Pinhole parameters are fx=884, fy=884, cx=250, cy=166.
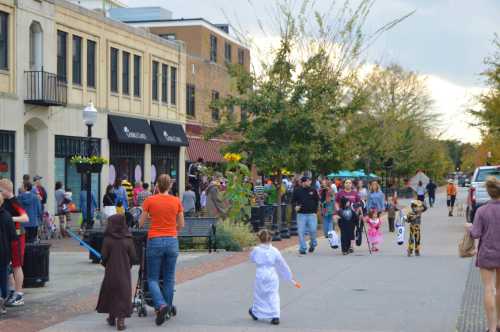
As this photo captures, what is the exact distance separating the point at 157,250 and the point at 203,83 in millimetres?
37380

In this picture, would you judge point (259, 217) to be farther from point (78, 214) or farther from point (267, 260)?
point (267, 260)

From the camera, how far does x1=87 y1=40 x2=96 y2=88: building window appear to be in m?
33.0

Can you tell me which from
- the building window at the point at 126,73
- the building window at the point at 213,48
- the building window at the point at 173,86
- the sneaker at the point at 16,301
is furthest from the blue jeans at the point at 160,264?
the building window at the point at 213,48

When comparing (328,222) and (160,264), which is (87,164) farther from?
(160,264)

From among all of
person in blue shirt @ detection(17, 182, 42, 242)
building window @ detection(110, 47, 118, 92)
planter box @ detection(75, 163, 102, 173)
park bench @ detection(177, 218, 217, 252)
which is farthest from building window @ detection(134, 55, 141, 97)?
person in blue shirt @ detection(17, 182, 42, 242)

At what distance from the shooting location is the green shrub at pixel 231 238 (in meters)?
20.8

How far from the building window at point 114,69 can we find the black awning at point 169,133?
3.53 meters

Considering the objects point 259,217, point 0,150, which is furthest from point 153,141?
point 259,217

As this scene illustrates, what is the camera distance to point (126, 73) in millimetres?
36594

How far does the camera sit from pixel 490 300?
9430mm

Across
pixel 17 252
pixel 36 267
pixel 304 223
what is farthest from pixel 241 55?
pixel 17 252

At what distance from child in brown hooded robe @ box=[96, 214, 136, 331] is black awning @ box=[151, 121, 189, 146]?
92.2ft

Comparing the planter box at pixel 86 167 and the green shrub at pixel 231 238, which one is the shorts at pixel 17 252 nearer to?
the planter box at pixel 86 167

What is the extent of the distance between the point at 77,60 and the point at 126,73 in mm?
4673
